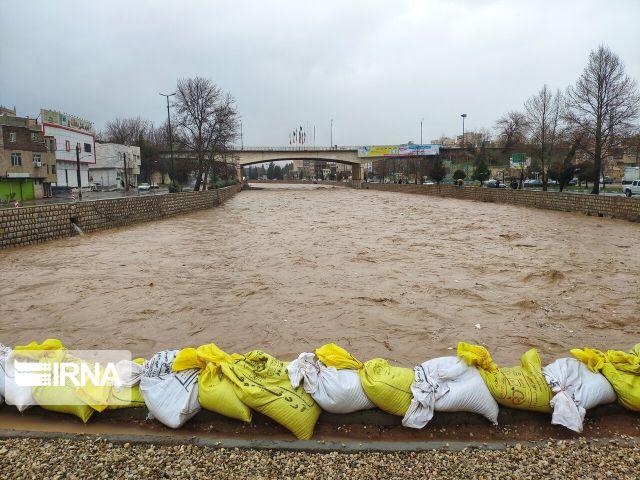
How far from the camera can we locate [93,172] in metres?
60.4

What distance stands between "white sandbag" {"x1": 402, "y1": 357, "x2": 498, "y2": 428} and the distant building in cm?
3938

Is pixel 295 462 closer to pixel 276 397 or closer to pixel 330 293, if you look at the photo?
pixel 276 397

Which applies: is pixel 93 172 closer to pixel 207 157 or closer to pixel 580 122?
pixel 207 157

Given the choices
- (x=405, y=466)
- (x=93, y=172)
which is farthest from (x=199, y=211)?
(x=93, y=172)

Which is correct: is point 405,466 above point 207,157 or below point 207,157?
below

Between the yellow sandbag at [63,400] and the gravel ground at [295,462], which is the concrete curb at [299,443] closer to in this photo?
the gravel ground at [295,462]

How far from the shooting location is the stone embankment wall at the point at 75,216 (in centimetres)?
1394

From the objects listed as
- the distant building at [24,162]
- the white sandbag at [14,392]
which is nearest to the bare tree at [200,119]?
the distant building at [24,162]

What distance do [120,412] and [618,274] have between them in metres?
10.5

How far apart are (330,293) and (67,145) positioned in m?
49.3

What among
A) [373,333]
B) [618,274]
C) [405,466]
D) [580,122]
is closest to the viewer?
[405,466]

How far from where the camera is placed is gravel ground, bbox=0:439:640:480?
2969 millimetres

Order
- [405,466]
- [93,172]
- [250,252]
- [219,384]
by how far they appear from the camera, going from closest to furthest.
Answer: [405,466]
[219,384]
[250,252]
[93,172]

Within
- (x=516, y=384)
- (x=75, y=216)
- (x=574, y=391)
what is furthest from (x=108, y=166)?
(x=574, y=391)
